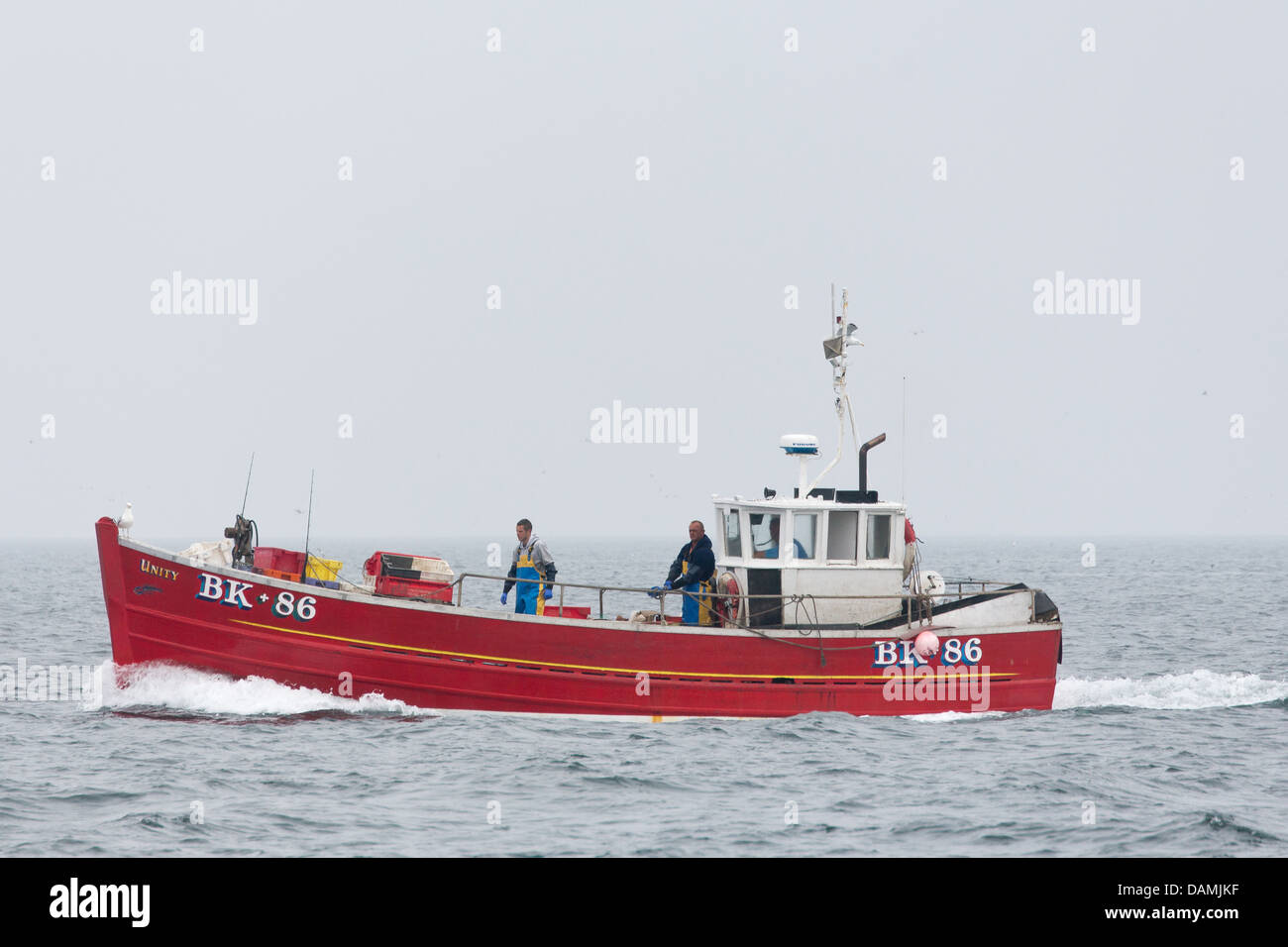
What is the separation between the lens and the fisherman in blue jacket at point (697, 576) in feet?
63.5

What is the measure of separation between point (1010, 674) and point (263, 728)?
1122 centimetres

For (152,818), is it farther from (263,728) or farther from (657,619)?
(657,619)

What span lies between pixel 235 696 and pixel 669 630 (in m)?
6.27

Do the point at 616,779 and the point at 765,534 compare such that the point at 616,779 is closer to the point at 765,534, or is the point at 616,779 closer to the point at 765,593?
the point at 765,593

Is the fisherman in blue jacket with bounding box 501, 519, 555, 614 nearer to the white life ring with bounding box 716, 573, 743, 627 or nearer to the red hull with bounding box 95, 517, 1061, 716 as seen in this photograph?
the red hull with bounding box 95, 517, 1061, 716

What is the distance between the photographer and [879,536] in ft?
66.3

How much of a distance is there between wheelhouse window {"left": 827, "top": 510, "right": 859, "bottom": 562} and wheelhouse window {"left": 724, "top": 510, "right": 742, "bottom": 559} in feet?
4.56

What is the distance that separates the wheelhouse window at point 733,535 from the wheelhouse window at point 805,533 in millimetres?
894

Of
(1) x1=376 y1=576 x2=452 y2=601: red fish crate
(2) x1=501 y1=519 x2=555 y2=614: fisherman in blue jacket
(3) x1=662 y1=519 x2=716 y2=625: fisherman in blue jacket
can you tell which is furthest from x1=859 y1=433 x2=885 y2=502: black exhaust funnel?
(1) x1=376 y1=576 x2=452 y2=601: red fish crate

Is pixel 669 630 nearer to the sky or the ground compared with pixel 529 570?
nearer to the ground

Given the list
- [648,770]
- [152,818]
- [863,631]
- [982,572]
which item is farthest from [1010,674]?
[982,572]

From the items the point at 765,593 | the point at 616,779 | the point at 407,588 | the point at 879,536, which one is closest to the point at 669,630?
the point at 765,593

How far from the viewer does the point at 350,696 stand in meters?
18.5

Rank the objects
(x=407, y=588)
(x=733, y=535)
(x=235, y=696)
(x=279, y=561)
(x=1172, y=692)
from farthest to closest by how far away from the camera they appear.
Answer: (x=1172, y=692)
(x=733, y=535)
(x=279, y=561)
(x=407, y=588)
(x=235, y=696)
